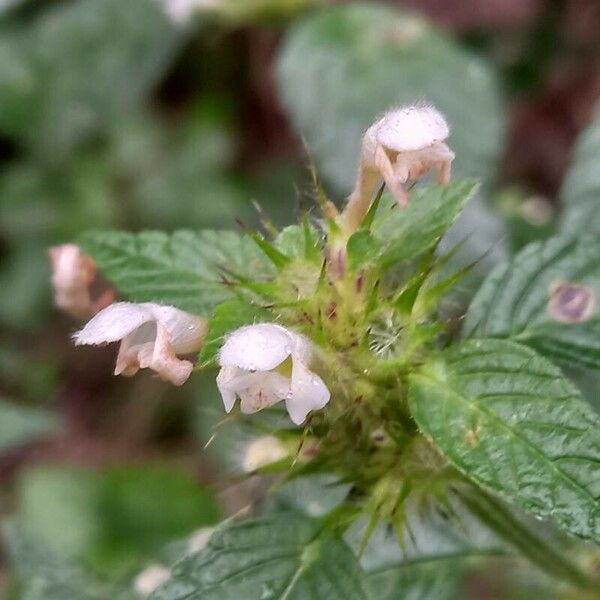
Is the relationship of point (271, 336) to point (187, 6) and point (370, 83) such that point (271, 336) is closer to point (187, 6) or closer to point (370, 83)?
point (370, 83)

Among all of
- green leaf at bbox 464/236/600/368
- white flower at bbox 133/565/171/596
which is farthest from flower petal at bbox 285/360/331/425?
white flower at bbox 133/565/171/596

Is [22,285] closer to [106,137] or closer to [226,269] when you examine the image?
[106,137]

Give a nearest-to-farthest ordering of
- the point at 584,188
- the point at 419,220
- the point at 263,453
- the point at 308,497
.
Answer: the point at 419,220 < the point at 263,453 < the point at 308,497 < the point at 584,188

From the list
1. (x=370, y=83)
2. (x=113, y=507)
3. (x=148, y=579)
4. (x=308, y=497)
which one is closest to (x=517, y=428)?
(x=308, y=497)

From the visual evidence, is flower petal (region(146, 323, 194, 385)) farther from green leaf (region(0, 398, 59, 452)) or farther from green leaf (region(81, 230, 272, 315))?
green leaf (region(0, 398, 59, 452))

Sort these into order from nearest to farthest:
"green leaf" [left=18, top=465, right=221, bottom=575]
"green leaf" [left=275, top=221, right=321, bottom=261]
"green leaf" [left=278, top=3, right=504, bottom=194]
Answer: "green leaf" [left=275, top=221, right=321, bottom=261] < "green leaf" [left=278, top=3, right=504, bottom=194] < "green leaf" [left=18, top=465, right=221, bottom=575]

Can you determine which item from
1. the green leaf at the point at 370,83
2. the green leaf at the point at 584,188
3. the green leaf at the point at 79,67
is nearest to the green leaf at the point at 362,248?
the green leaf at the point at 584,188
